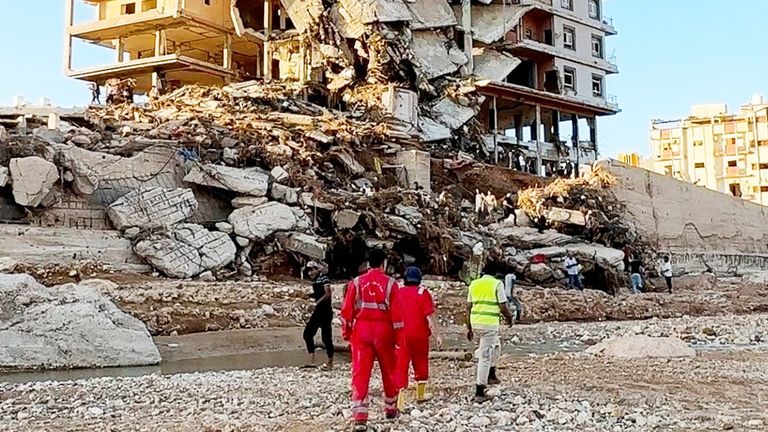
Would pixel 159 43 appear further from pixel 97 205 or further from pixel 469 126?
pixel 97 205

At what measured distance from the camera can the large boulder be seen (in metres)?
12.2

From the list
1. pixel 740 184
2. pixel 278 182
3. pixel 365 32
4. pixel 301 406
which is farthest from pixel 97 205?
pixel 740 184

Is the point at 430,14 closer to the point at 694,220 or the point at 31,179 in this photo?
the point at 694,220

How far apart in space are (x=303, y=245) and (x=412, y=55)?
952 inches

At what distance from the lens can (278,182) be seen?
27.0 m

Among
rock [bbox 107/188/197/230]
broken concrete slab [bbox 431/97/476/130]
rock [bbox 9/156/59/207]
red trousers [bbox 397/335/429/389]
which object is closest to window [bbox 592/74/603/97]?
broken concrete slab [bbox 431/97/476/130]

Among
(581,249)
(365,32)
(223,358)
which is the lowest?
(223,358)

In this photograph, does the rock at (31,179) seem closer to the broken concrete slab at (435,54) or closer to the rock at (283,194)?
the rock at (283,194)

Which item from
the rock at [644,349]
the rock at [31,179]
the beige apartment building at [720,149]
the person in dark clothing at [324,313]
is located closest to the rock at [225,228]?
the rock at [31,179]

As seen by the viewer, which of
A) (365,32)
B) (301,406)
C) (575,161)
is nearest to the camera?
(301,406)

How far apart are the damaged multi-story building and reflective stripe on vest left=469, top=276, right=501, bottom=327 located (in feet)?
104

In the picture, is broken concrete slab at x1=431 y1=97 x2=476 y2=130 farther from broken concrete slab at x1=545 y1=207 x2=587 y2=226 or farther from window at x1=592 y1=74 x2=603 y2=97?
window at x1=592 y1=74 x2=603 y2=97

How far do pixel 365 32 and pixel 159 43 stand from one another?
13604 millimetres

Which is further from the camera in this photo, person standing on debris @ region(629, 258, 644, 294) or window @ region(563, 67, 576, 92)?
window @ region(563, 67, 576, 92)
